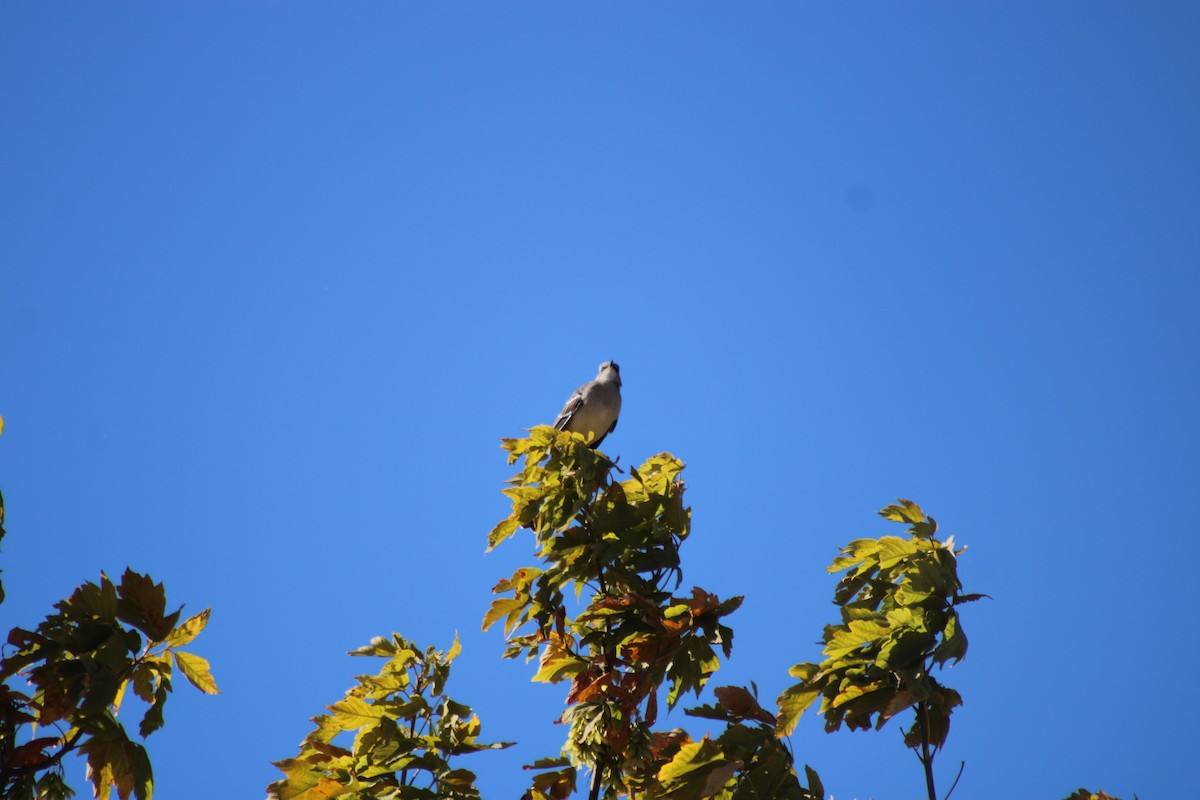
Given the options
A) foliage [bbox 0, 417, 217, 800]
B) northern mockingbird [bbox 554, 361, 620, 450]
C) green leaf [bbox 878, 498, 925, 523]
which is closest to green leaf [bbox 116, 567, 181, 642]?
foliage [bbox 0, 417, 217, 800]

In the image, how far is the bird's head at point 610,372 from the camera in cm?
1373

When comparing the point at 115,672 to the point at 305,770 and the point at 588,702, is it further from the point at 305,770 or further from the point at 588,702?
the point at 588,702

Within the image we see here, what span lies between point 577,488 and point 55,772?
2931 millimetres

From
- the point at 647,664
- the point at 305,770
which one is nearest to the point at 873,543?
the point at 647,664

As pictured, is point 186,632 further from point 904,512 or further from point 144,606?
point 904,512

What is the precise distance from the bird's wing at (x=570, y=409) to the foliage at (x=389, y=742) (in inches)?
296

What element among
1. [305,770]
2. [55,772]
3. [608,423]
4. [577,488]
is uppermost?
[608,423]

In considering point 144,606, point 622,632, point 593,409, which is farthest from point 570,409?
point 144,606

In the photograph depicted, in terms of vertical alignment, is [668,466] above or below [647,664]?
above

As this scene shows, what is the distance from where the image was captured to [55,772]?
488cm

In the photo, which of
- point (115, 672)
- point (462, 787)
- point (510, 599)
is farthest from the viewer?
point (510, 599)

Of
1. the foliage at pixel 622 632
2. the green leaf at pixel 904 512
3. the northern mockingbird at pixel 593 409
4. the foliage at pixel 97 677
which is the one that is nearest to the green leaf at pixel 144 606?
the foliage at pixel 97 677

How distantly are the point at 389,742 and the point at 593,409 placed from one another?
8268mm

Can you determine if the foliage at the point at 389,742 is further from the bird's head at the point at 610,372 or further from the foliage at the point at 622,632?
the bird's head at the point at 610,372
